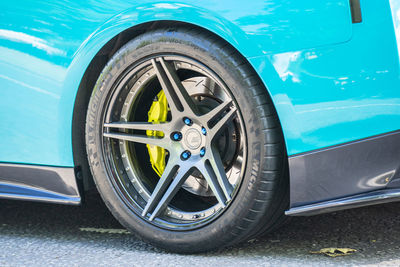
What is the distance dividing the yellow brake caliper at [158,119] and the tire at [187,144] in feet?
0.04

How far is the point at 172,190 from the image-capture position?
2.59 metres

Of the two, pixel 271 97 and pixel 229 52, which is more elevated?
pixel 229 52

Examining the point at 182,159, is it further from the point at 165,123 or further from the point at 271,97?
the point at 271,97

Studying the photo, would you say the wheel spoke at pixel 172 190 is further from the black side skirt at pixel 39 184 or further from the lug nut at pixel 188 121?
the black side skirt at pixel 39 184

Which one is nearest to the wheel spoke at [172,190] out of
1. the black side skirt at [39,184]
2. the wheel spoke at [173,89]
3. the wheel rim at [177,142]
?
the wheel rim at [177,142]

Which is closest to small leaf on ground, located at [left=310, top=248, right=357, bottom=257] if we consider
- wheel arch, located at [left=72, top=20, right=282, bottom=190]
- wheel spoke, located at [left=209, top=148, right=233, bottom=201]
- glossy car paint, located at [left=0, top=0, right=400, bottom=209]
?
glossy car paint, located at [left=0, top=0, right=400, bottom=209]

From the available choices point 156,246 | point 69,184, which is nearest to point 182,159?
point 156,246

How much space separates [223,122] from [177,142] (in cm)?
26

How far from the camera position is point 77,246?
2775 mm

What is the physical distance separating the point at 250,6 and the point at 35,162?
4.15ft

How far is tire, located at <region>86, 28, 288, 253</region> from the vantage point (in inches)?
91.7

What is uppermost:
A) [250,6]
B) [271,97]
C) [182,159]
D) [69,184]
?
[250,6]

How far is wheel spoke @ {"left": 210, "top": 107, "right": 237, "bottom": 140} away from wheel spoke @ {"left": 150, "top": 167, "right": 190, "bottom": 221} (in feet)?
0.69

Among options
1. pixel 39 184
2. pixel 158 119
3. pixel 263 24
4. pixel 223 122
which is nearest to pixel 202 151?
pixel 223 122
